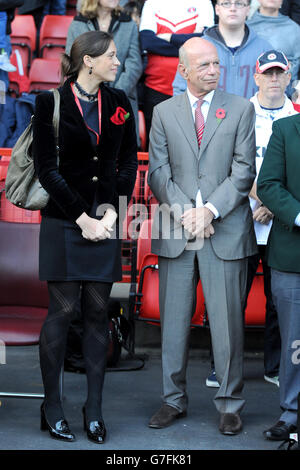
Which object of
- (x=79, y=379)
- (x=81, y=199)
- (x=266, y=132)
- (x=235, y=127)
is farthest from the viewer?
(x=79, y=379)

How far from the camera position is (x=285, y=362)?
4.29 meters

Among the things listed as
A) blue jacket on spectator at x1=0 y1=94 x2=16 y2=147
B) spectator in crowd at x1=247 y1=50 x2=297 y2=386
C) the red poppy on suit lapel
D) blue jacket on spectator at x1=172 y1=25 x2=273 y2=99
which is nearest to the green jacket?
spectator in crowd at x1=247 y1=50 x2=297 y2=386

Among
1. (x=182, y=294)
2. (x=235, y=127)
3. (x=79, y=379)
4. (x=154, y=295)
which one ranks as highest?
(x=235, y=127)

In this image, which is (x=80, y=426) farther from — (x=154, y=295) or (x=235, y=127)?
(x=235, y=127)

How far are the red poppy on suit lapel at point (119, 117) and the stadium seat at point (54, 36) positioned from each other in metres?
5.19

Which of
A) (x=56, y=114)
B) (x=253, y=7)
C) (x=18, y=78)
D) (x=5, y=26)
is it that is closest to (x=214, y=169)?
(x=56, y=114)

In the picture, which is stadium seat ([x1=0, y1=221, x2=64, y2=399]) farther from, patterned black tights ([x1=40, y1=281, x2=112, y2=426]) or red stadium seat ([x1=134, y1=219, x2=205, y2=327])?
red stadium seat ([x1=134, y1=219, x2=205, y2=327])

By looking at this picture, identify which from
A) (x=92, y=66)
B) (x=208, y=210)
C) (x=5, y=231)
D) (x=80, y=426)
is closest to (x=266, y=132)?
(x=208, y=210)

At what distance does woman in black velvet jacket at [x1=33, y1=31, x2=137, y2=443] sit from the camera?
165 inches

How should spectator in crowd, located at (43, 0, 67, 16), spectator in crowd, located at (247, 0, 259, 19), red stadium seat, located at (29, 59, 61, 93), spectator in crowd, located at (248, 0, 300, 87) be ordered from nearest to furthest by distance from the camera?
1. spectator in crowd, located at (248, 0, 300, 87)
2. red stadium seat, located at (29, 59, 61, 93)
3. spectator in crowd, located at (247, 0, 259, 19)
4. spectator in crowd, located at (43, 0, 67, 16)

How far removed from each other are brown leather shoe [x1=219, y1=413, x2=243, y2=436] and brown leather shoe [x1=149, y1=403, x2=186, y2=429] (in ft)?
0.88

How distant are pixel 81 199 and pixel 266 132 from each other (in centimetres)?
142

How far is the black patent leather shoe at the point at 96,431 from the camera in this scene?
418cm

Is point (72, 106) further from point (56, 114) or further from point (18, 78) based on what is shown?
point (18, 78)
